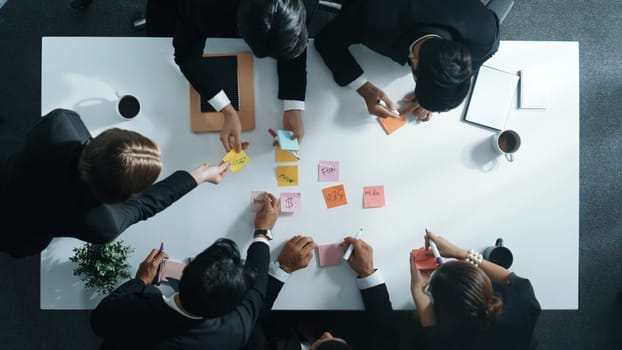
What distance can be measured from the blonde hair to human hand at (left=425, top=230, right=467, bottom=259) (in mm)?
905

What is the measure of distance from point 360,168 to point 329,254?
12.0 inches

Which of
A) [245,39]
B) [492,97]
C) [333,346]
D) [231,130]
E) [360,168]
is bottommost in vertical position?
[333,346]

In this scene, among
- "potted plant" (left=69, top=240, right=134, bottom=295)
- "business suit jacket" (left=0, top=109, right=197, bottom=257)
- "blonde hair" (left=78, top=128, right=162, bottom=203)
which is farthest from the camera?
"potted plant" (left=69, top=240, right=134, bottom=295)

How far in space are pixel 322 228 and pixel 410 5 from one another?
76 centimetres

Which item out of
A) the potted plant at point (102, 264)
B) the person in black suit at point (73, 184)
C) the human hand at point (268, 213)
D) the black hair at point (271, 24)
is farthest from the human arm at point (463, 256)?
the potted plant at point (102, 264)

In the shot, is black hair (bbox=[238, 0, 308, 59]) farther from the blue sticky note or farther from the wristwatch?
the wristwatch

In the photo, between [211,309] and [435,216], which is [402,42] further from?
[211,309]

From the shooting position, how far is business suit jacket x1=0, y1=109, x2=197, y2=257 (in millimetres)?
1149

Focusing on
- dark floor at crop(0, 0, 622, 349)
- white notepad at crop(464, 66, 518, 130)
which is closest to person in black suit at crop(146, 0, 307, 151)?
white notepad at crop(464, 66, 518, 130)

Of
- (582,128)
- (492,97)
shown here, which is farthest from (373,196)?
(582,128)

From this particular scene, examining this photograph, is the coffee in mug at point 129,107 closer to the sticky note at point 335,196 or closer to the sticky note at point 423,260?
the sticky note at point 335,196

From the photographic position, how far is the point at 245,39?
4.04 feet

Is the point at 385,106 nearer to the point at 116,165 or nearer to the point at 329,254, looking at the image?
the point at 329,254

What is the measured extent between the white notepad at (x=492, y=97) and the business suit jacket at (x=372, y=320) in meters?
0.66
